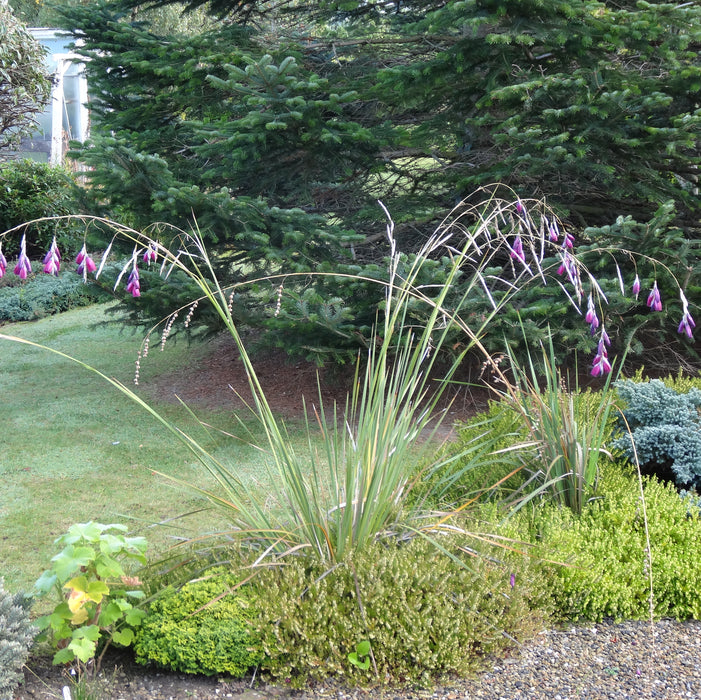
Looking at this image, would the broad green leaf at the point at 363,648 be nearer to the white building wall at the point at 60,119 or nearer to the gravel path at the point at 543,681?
the gravel path at the point at 543,681

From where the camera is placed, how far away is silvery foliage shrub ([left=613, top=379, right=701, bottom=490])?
3.19m

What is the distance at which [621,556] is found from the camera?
265 centimetres

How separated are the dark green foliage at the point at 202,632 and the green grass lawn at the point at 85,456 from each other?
1.08 ft

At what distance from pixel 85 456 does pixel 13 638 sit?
2.68 meters

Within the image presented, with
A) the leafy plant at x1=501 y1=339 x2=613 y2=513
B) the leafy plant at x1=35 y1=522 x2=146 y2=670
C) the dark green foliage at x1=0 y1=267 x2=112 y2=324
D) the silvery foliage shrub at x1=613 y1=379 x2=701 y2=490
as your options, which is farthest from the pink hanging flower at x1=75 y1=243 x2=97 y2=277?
the dark green foliage at x1=0 y1=267 x2=112 y2=324

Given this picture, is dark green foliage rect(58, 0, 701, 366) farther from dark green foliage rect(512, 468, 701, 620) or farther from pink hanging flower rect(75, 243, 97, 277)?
pink hanging flower rect(75, 243, 97, 277)

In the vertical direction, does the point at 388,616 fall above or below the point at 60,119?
below

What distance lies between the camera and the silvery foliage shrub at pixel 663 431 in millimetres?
3189

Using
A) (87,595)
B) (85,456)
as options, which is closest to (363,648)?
(87,595)

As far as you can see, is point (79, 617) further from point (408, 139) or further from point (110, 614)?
point (408, 139)

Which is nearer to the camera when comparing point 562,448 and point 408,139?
point 562,448

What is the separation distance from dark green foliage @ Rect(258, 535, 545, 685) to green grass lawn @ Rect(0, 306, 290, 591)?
0.61 meters

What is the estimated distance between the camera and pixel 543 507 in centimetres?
295

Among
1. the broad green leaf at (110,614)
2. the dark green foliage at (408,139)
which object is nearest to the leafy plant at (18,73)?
the dark green foliage at (408,139)
